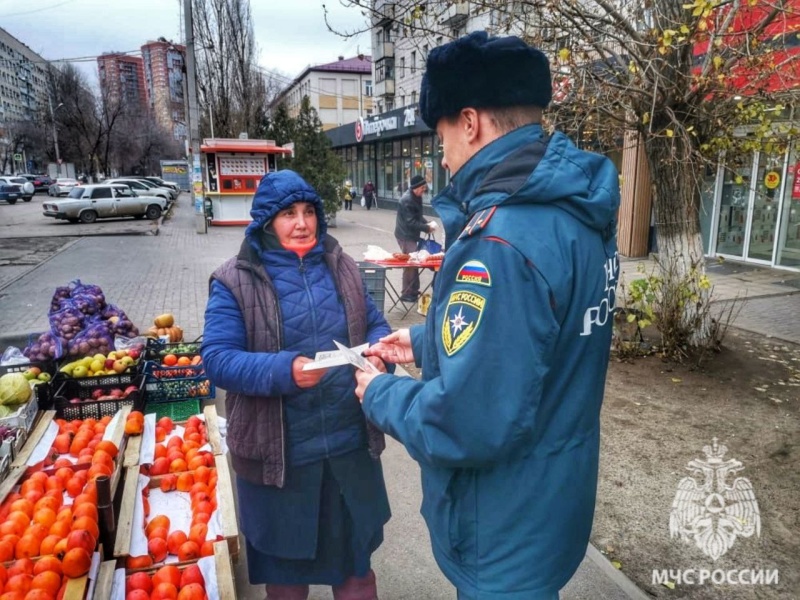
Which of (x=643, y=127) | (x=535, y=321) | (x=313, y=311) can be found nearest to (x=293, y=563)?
(x=313, y=311)

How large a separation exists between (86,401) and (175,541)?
1.87 meters

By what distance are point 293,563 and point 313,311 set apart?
1.04m

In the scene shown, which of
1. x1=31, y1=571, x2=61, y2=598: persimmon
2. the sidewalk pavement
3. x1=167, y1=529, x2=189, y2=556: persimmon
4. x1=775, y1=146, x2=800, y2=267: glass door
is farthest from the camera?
x1=775, y1=146, x2=800, y2=267: glass door

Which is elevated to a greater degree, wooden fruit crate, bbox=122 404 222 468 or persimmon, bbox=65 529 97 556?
persimmon, bbox=65 529 97 556

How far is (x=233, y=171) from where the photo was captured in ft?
72.1

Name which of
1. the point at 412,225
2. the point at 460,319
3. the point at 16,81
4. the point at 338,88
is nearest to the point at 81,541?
the point at 460,319

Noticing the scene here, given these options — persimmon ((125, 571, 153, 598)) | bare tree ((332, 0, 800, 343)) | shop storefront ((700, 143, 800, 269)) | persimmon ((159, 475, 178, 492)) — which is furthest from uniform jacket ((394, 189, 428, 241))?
persimmon ((125, 571, 153, 598))

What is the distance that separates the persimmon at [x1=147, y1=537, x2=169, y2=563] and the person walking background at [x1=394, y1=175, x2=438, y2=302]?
631cm

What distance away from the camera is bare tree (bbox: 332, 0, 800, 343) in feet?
16.9

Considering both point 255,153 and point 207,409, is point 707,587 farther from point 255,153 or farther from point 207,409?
point 255,153

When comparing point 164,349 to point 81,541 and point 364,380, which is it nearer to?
point 81,541

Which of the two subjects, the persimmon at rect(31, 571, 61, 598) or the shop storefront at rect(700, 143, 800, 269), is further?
the shop storefront at rect(700, 143, 800, 269)

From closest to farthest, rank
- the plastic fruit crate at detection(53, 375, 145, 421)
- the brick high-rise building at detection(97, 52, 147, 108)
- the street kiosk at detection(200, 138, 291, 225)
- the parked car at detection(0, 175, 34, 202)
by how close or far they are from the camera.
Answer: the plastic fruit crate at detection(53, 375, 145, 421)
the street kiosk at detection(200, 138, 291, 225)
the parked car at detection(0, 175, 34, 202)
the brick high-rise building at detection(97, 52, 147, 108)

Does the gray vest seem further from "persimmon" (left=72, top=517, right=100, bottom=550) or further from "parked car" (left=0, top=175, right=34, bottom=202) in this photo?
"parked car" (left=0, top=175, right=34, bottom=202)
